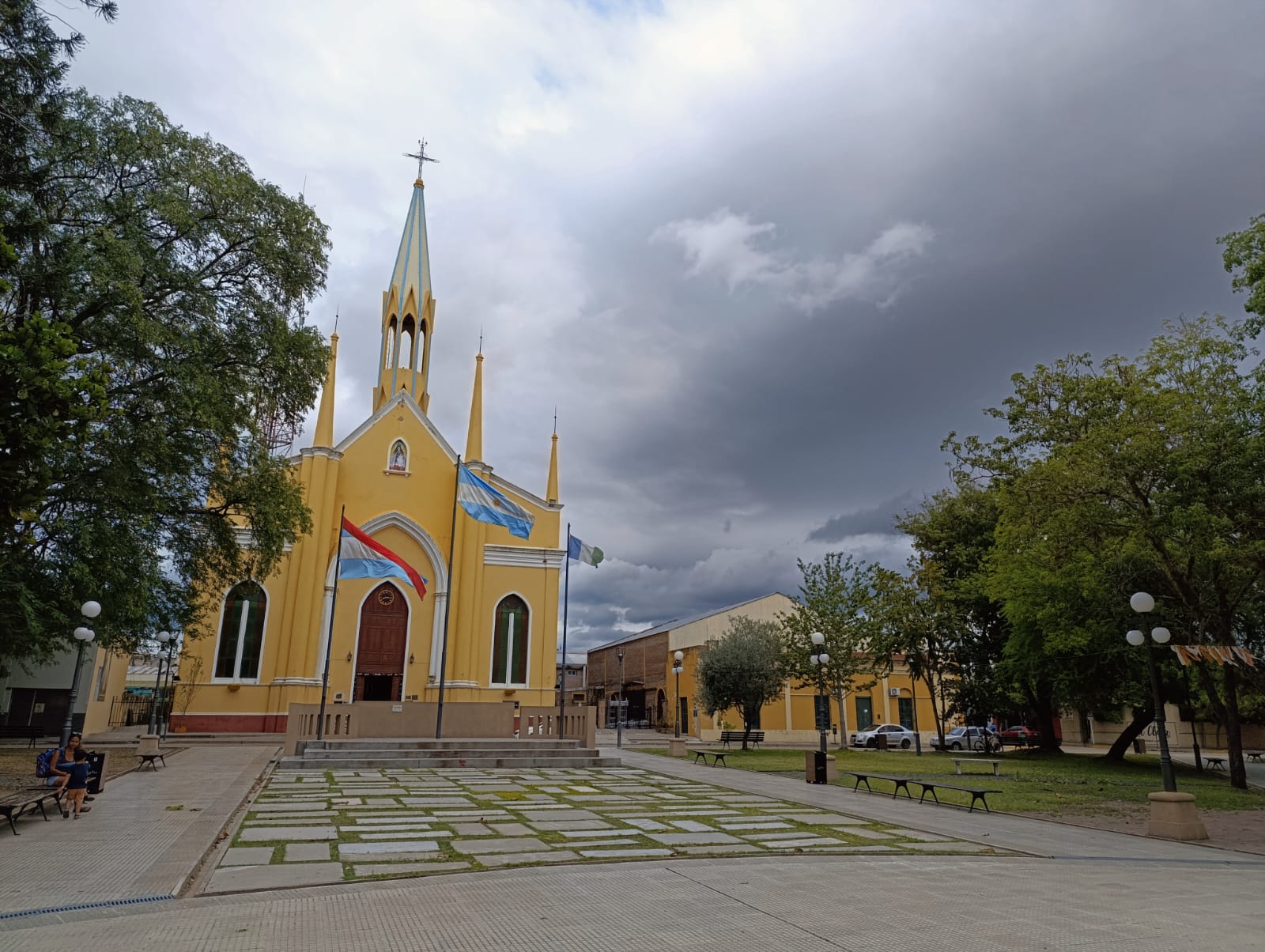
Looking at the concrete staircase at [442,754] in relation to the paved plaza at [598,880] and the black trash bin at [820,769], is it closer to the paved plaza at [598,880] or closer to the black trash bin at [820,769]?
the black trash bin at [820,769]

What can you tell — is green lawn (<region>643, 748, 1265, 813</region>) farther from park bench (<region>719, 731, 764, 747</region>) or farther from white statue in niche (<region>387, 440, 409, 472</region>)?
white statue in niche (<region>387, 440, 409, 472</region>)

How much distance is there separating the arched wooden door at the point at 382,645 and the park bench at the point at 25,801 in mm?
20682

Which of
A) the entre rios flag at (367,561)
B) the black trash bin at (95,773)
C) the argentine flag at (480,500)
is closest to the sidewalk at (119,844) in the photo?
the black trash bin at (95,773)

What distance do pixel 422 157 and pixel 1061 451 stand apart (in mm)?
33734

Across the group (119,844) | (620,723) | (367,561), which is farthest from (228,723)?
(119,844)

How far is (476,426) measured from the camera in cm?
3500

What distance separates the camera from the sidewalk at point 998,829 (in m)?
10.3

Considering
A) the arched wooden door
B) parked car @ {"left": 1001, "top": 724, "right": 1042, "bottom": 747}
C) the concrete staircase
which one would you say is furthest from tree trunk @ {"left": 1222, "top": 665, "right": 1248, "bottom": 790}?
the arched wooden door

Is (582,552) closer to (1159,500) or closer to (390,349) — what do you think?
(1159,500)

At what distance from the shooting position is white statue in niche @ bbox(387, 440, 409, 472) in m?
34.0

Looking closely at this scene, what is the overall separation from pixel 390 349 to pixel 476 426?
7.22m

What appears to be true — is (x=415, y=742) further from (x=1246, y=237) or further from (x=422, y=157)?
(x=422, y=157)

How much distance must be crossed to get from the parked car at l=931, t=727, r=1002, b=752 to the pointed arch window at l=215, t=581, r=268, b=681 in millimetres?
29455

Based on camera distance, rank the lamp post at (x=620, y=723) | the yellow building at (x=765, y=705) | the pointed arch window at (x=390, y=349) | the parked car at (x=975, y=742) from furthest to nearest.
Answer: the yellow building at (x=765, y=705) → the pointed arch window at (x=390, y=349) → the parked car at (x=975, y=742) → the lamp post at (x=620, y=723)
